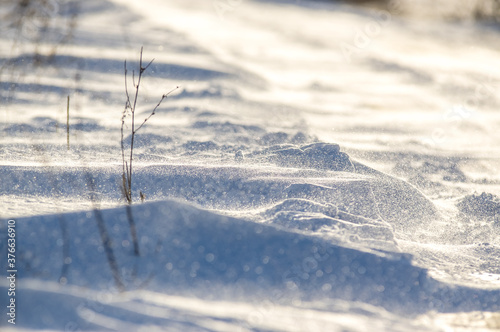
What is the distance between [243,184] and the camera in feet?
6.83

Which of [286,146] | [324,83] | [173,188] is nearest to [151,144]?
[173,188]

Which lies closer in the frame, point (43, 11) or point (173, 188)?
point (173, 188)

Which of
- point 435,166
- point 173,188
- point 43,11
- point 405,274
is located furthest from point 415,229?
point 43,11

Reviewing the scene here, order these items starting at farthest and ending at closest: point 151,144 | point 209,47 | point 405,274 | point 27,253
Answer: point 209,47
point 151,144
point 405,274
point 27,253

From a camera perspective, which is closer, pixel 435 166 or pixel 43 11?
pixel 435 166

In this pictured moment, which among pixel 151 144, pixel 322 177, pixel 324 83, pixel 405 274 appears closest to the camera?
pixel 405 274

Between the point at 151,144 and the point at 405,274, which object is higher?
the point at 405,274

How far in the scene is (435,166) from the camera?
2.56 metres

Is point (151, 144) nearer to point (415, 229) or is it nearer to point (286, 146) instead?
point (286, 146)

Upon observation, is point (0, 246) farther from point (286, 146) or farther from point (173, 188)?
point (286, 146)

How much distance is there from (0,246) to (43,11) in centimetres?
305

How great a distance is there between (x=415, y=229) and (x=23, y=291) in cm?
144

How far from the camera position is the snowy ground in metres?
1.42

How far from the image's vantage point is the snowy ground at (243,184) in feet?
4.67
